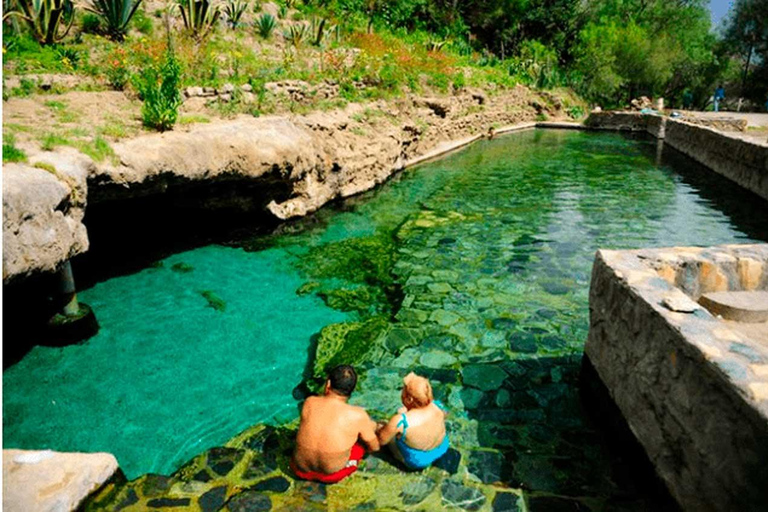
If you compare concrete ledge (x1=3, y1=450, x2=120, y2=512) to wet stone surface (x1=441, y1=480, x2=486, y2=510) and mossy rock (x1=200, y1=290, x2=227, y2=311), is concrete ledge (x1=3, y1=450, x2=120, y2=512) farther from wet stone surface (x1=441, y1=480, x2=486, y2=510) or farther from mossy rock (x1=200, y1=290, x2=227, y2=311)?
mossy rock (x1=200, y1=290, x2=227, y2=311)

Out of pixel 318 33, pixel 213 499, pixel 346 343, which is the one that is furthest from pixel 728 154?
pixel 213 499

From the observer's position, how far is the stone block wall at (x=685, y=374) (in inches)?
116

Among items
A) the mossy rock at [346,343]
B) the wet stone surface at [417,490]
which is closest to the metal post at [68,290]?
the mossy rock at [346,343]

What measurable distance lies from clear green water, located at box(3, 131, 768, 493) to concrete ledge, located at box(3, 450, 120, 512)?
2.73ft

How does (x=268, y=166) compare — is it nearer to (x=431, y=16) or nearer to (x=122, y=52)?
(x=122, y=52)

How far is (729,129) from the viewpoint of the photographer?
2428 cm

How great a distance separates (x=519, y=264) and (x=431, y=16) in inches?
1389

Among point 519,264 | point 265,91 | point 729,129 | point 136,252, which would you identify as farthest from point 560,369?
point 729,129

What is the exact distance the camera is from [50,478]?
A: 12.6 ft

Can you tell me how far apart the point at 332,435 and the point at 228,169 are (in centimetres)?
639

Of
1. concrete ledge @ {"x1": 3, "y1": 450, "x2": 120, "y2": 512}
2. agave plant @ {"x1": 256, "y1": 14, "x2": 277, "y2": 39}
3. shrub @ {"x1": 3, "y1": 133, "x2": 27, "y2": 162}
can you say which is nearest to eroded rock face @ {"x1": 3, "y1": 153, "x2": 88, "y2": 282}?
shrub @ {"x1": 3, "y1": 133, "x2": 27, "y2": 162}

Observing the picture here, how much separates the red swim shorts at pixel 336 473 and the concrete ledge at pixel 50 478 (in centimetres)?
155

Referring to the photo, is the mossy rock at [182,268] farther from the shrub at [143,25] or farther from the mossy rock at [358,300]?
the shrub at [143,25]

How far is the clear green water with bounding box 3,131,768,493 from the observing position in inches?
209
